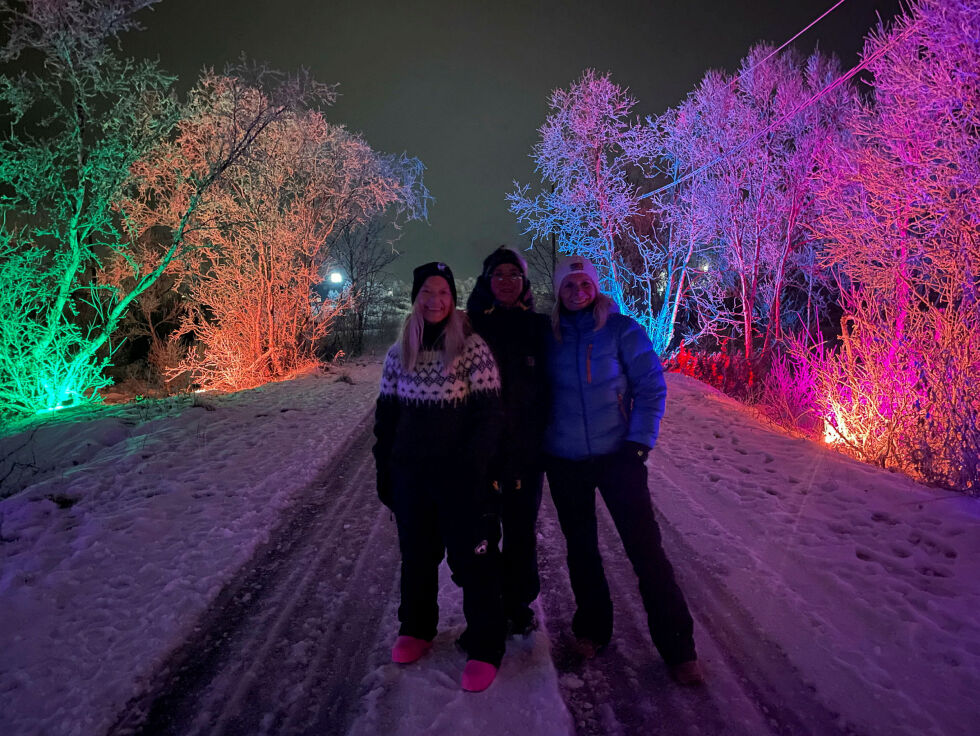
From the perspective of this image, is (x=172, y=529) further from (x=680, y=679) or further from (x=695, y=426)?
(x=695, y=426)

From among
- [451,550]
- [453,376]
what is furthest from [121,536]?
[453,376]

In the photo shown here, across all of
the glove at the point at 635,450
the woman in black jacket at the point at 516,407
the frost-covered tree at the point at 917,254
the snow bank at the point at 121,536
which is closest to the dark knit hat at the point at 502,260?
the woman in black jacket at the point at 516,407

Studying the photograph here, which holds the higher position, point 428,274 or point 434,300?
point 428,274

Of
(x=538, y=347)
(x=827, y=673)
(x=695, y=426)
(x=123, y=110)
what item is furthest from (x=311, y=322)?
(x=827, y=673)

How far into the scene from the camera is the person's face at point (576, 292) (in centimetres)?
262

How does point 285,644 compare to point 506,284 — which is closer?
point 506,284

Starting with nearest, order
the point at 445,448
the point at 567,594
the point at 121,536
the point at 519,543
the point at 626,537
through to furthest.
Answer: the point at 445,448 → the point at 626,537 → the point at 519,543 → the point at 567,594 → the point at 121,536

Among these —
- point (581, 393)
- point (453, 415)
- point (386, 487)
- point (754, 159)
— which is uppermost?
point (754, 159)

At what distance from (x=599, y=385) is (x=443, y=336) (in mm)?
812

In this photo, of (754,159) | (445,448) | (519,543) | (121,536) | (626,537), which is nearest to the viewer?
(445,448)

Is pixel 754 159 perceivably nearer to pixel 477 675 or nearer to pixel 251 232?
pixel 251 232

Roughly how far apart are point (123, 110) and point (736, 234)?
12.8m

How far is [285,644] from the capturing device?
283 centimetres

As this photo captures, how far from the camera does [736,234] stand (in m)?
12.6
